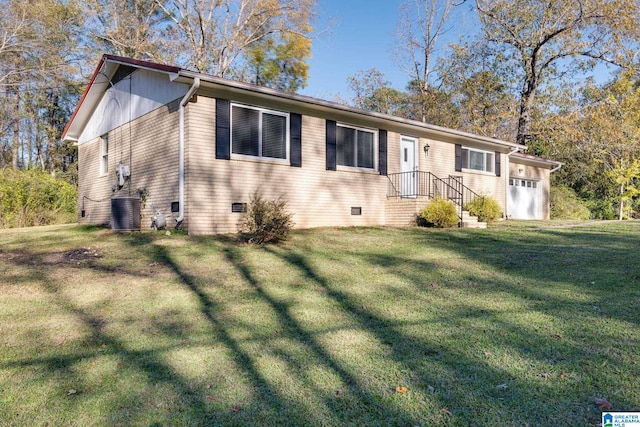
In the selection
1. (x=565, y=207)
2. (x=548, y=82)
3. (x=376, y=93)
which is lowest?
(x=565, y=207)

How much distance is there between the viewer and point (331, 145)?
1119 centimetres

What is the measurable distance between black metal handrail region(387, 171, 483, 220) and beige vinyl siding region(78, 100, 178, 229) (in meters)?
6.10

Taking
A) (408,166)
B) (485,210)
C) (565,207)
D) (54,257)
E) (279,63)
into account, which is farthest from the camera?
(279,63)

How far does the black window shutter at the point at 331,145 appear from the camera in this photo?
36.5 feet

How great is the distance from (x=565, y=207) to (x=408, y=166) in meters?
13.1

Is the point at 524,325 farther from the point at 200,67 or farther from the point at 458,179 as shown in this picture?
the point at 200,67

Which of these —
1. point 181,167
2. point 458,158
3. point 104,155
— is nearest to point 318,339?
point 181,167

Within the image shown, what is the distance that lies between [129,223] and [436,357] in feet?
27.2

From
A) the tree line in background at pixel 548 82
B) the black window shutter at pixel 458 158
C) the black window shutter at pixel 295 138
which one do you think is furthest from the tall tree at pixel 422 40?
the black window shutter at pixel 295 138

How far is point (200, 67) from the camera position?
1986cm

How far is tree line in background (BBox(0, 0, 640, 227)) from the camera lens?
19328mm

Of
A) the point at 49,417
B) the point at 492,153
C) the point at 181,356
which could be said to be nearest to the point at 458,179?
the point at 492,153

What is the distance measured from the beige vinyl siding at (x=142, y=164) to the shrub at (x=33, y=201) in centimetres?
181
